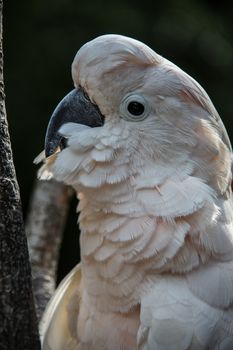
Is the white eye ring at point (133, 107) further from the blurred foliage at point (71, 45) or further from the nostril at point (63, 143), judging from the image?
the blurred foliage at point (71, 45)

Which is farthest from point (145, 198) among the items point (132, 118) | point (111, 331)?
point (111, 331)

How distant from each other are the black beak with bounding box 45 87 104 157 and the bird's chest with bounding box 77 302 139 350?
489mm

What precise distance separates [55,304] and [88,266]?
0.98 ft

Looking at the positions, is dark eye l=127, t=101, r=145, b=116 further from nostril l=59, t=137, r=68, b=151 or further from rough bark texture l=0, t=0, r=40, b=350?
rough bark texture l=0, t=0, r=40, b=350

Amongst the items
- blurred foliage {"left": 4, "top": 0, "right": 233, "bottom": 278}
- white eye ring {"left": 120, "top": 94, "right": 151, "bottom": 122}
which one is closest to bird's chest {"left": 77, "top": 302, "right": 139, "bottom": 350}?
white eye ring {"left": 120, "top": 94, "right": 151, "bottom": 122}

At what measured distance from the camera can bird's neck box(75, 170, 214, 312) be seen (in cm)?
171

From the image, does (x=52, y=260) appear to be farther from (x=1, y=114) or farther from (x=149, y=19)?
(x=149, y=19)

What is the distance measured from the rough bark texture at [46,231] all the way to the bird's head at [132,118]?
28.3 inches

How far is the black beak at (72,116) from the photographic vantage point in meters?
1.80

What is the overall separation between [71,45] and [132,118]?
256 centimetres

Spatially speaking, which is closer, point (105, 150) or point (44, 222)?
point (105, 150)

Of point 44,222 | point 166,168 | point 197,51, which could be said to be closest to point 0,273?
point 166,168

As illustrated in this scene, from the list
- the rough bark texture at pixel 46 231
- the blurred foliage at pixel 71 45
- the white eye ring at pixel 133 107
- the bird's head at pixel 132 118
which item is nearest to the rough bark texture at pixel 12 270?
the bird's head at pixel 132 118

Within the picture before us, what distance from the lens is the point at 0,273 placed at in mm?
1517
